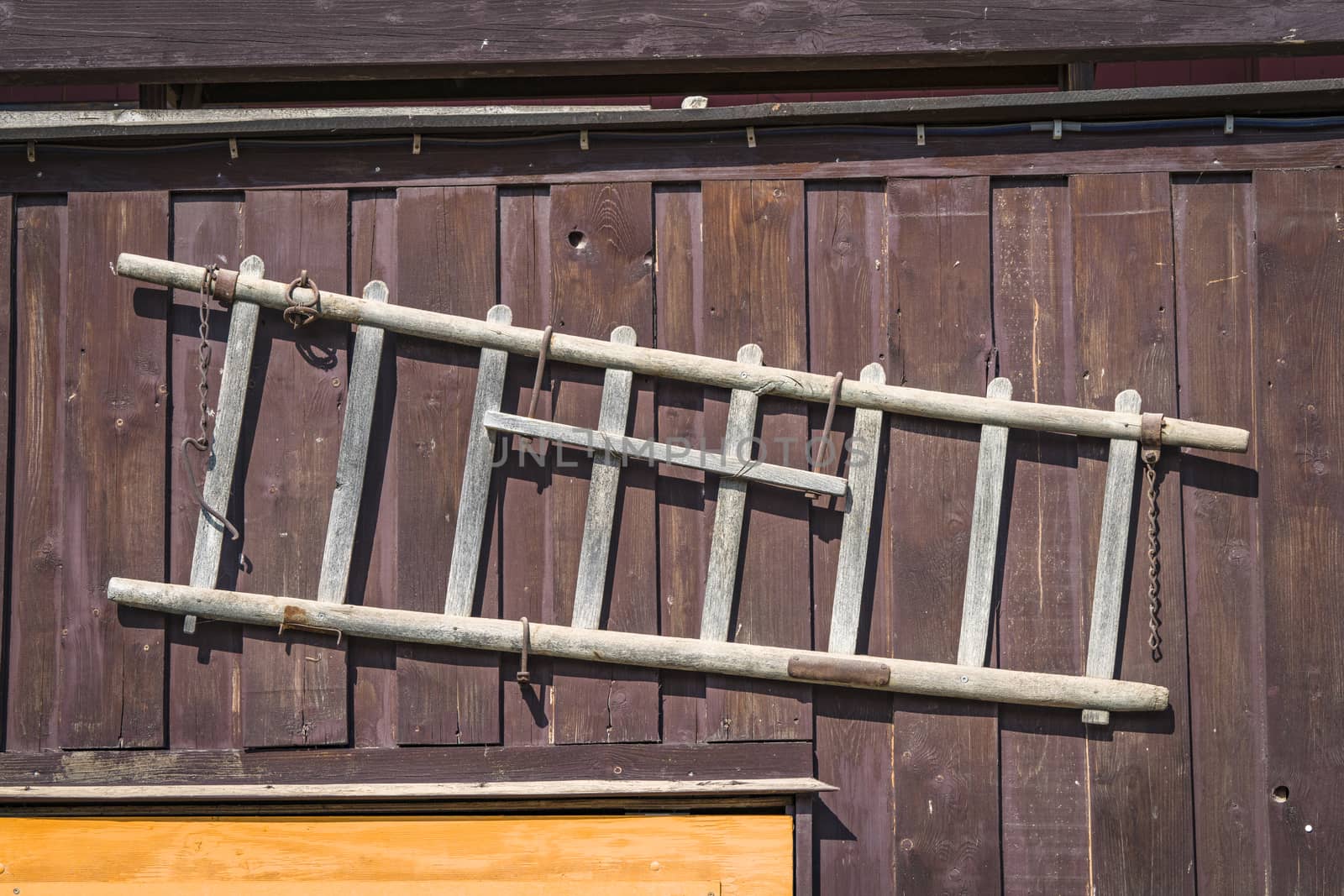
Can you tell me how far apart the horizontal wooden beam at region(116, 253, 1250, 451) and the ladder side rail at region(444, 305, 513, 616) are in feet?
0.27

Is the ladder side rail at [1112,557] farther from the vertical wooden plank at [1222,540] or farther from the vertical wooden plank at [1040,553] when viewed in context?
the vertical wooden plank at [1222,540]

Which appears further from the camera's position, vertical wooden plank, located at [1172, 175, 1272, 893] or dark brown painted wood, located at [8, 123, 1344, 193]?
dark brown painted wood, located at [8, 123, 1344, 193]

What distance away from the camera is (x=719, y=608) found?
9.10 feet

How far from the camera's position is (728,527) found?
2.79 m

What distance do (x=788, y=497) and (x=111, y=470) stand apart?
189 cm

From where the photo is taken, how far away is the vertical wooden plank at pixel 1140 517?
2744 millimetres

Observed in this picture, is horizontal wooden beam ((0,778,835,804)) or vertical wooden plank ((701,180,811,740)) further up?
vertical wooden plank ((701,180,811,740))

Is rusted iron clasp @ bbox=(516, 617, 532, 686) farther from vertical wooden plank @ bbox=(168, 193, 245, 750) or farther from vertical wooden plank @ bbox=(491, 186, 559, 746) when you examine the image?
vertical wooden plank @ bbox=(168, 193, 245, 750)

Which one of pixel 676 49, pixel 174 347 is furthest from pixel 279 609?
pixel 676 49

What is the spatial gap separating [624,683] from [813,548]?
0.64m

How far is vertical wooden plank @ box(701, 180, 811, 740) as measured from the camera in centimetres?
278

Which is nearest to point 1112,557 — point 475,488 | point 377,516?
point 475,488

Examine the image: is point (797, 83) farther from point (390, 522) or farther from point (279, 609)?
point (279, 609)

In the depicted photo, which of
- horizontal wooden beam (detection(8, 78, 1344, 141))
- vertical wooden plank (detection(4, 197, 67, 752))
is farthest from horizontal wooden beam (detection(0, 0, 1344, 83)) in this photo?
vertical wooden plank (detection(4, 197, 67, 752))
